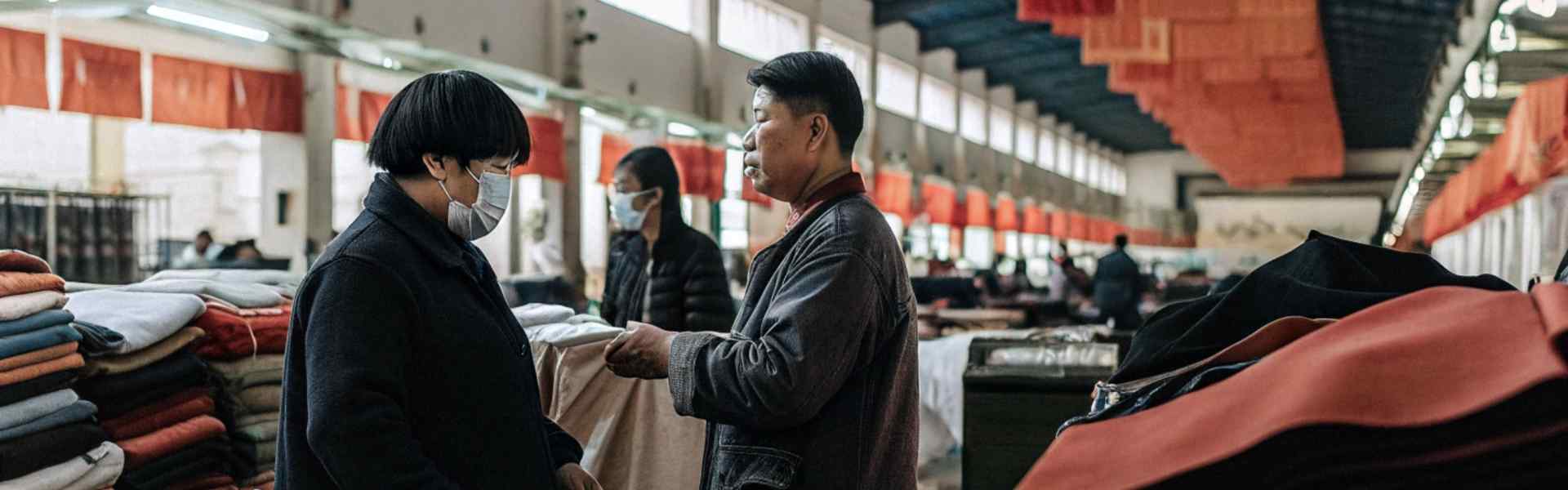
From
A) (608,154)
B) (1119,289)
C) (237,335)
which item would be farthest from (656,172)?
(608,154)

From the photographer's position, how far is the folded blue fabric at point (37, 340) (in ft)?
6.65

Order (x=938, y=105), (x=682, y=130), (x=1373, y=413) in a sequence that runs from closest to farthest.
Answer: (x=1373, y=413) → (x=682, y=130) → (x=938, y=105)

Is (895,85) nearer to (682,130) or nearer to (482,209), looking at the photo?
(682,130)

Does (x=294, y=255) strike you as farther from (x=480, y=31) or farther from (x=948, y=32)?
(x=948, y=32)

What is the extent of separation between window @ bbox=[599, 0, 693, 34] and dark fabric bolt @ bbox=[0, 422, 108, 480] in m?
12.7

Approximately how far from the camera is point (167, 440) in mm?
2328

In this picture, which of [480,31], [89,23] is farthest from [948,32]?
[89,23]

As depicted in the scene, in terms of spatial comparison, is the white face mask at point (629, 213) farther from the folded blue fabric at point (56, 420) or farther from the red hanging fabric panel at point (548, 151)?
the red hanging fabric panel at point (548, 151)

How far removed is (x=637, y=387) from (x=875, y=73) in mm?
18313

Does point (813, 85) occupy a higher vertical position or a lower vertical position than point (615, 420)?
higher

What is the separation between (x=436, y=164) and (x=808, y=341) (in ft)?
1.94

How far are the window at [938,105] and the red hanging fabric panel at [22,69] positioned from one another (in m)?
17.5

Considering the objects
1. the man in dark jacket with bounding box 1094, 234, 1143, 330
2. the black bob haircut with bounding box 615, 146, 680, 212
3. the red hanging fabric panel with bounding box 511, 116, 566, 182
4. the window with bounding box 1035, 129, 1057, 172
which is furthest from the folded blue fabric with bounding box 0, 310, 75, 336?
the window with bounding box 1035, 129, 1057, 172

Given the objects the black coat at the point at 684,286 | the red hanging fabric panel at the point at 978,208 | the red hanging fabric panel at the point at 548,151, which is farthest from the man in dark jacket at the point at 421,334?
the red hanging fabric panel at the point at 978,208
